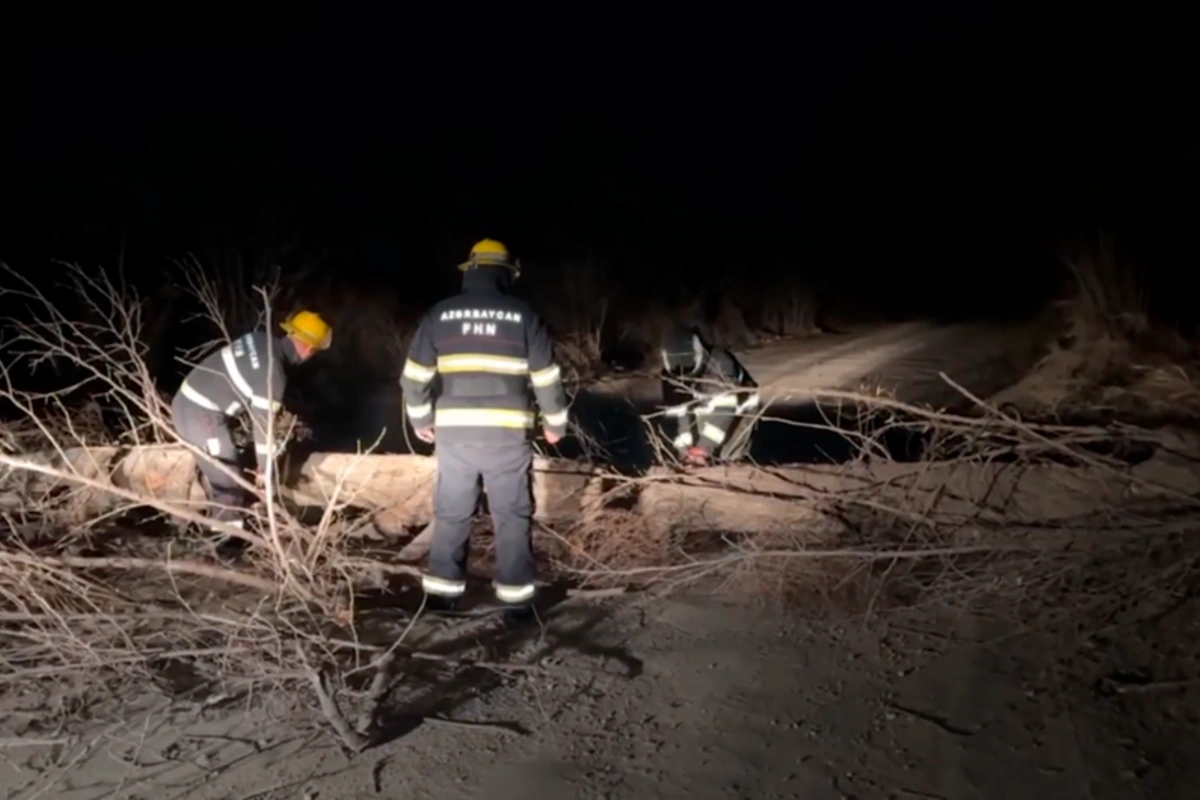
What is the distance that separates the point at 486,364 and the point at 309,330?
4.33ft

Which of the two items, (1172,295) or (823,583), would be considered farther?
(1172,295)

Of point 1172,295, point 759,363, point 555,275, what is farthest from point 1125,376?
point 555,275

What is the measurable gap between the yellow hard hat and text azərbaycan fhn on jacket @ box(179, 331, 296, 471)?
0.07m

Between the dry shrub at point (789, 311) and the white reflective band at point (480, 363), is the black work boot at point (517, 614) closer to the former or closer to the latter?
the white reflective band at point (480, 363)

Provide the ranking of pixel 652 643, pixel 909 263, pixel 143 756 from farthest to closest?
pixel 909 263 < pixel 652 643 < pixel 143 756

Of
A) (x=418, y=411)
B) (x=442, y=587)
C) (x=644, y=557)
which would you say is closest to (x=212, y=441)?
(x=418, y=411)

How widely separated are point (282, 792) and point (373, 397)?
33.0 ft

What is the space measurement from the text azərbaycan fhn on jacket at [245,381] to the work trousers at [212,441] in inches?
1.2

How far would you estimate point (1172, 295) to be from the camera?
1392 centimetres

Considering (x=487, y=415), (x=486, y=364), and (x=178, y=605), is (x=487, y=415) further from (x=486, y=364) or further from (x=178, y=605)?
(x=178, y=605)

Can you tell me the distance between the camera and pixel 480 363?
199 inches

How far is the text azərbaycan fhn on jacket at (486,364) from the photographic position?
502 cm

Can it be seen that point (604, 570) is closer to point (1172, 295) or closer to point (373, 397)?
point (373, 397)

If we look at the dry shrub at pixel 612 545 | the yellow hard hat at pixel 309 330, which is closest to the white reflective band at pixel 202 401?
the yellow hard hat at pixel 309 330
